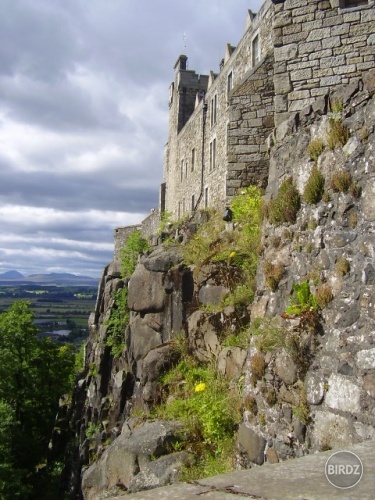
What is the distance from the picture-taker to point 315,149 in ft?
20.5

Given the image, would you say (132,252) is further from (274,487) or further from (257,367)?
(274,487)

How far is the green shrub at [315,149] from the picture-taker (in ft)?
20.3

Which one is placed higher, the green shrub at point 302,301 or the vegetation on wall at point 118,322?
the green shrub at point 302,301

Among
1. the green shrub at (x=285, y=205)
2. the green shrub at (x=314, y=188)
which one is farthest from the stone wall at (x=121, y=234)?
the green shrub at (x=314, y=188)

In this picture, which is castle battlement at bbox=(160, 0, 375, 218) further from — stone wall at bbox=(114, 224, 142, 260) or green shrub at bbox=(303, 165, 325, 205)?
stone wall at bbox=(114, 224, 142, 260)

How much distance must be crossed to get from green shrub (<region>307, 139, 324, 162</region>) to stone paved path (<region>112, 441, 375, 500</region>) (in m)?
4.34

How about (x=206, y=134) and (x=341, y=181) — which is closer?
(x=341, y=181)

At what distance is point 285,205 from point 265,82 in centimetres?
860

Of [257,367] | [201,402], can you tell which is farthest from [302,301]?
[201,402]

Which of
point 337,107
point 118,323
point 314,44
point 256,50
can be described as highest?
point 256,50

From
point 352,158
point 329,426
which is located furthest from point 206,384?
point 352,158

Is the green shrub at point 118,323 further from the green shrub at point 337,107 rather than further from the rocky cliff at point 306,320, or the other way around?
the green shrub at point 337,107

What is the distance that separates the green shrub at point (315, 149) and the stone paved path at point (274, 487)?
171 inches

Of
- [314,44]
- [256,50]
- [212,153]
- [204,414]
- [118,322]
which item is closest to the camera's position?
[204,414]
